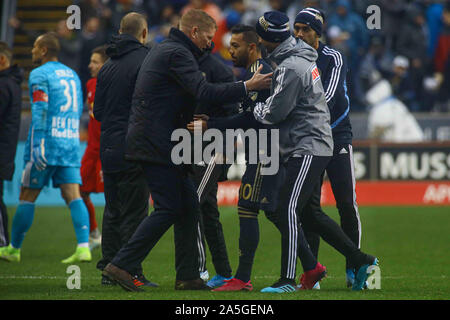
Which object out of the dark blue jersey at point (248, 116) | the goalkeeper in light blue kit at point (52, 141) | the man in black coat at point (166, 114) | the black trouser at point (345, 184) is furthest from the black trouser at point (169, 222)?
the goalkeeper in light blue kit at point (52, 141)

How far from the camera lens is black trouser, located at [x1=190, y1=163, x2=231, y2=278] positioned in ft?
28.1

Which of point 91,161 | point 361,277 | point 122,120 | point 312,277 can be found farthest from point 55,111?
point 361,277

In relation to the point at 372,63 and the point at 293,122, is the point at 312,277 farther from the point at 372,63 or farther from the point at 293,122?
the point at 372,63

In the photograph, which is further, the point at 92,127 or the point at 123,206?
the point at 92,127

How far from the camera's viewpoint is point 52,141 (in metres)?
10.3

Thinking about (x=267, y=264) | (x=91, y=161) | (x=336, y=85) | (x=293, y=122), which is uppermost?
(x=336, y=85)

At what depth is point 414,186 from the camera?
1856 cm

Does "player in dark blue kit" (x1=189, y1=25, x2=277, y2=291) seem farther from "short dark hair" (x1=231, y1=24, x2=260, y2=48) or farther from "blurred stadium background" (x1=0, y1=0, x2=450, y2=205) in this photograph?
"blurred stadium background" (x1=0, y1=0, x2=450, y2=205)

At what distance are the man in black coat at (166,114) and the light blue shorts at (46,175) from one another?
317 cm

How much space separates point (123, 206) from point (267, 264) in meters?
2.42

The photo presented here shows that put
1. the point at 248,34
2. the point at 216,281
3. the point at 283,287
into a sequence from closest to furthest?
1. the point at 283,287
2. the point at 248,34
3. the point at 216,281

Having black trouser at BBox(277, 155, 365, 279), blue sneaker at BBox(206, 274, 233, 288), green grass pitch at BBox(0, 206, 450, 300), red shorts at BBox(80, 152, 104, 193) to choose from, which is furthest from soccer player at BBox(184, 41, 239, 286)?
red shorts at BBox(80, 152, 104, 193)

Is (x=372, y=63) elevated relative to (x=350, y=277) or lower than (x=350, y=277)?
elevated
